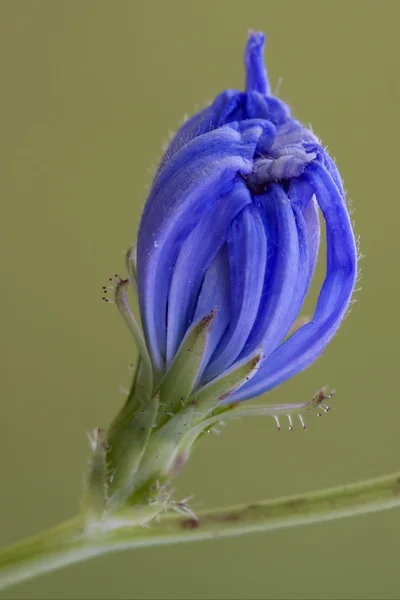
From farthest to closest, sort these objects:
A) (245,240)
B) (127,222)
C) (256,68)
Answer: (127,222), (256,68), (245,240)

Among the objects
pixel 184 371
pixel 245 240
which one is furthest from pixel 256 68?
pixel 184 371

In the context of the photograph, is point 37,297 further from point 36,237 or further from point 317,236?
point 317,236

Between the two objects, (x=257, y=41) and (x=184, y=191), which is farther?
(x=257, y=41)

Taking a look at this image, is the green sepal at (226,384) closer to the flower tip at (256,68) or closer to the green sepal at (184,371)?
the green sepal at (184,371)

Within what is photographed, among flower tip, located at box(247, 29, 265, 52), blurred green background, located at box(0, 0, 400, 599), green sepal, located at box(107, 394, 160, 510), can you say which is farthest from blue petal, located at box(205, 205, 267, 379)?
blurred green background, located at box(0, 0, 400, 599)

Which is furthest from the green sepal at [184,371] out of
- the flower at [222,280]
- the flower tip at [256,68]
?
the flower tip at [256,68]

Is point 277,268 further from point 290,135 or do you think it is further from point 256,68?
point 256,68
